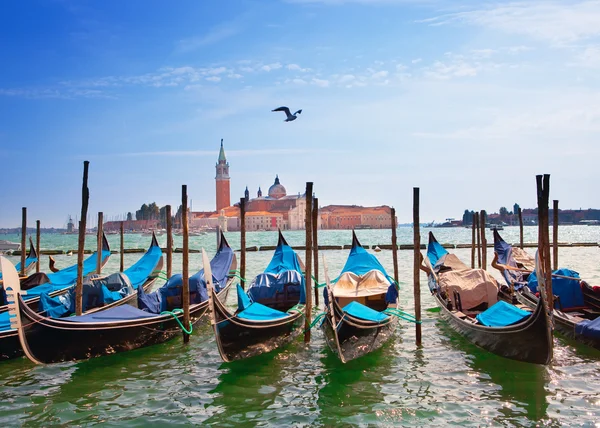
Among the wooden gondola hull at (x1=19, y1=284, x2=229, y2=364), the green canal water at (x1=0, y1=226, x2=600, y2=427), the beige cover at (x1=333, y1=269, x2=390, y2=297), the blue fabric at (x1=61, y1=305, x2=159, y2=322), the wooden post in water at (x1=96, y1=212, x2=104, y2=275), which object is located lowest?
the green canal water at (x1=0, y1=226, x2=600, y2=427)

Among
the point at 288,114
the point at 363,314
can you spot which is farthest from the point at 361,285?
the point at 288,114

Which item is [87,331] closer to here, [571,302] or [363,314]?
[363,314]

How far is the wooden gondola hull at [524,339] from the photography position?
442 cm

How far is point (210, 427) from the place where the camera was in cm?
368

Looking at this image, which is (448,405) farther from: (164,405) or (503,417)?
(164,405)

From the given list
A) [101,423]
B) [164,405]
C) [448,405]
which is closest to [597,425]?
[448,405]

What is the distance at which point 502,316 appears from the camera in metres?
5.09

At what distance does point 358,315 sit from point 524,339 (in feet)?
4.76

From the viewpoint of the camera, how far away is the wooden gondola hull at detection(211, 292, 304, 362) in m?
4.77

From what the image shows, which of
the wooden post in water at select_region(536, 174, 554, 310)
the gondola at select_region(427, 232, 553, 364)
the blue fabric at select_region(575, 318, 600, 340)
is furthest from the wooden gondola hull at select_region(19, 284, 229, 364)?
the blue fabric at select_region(575, 318, 600, 340)

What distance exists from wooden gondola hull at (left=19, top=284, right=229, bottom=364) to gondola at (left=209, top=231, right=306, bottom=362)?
677 mm

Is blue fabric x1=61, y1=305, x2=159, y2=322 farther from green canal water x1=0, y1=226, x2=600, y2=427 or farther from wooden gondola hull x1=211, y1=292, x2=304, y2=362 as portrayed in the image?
wooden gondola hull x1=211, y1=292, x2=304, y2=362

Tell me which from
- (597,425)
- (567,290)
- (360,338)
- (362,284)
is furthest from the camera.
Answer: (362,284)

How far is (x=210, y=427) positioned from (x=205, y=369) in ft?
4.30
